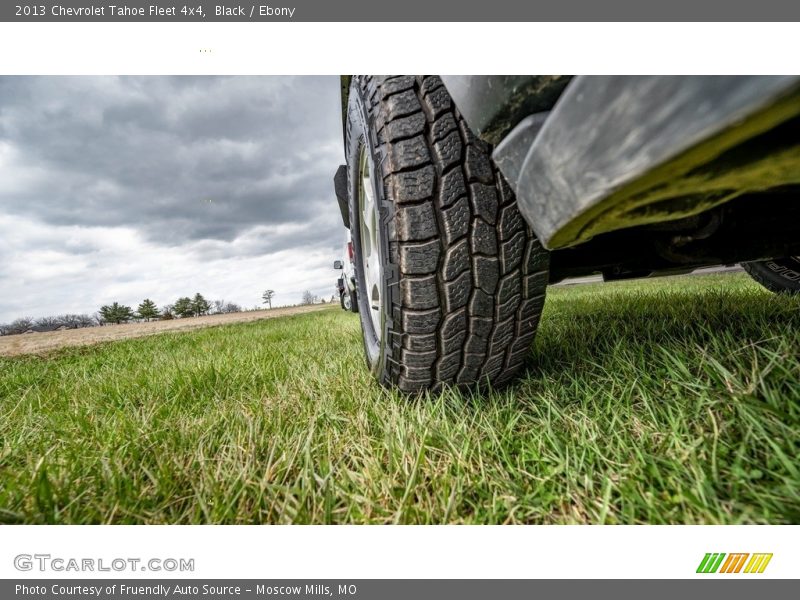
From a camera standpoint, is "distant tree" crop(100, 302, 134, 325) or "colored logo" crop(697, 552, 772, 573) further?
"distant tree" crop(100, 302, 134, 325)

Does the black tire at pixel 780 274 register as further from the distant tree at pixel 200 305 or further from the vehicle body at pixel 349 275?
the distant tree at pixel 200 305

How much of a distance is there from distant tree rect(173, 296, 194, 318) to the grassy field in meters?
61.7

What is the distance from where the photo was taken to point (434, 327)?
0.88 metres

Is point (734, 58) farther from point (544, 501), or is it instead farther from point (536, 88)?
point (544, 501)

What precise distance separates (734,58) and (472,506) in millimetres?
687

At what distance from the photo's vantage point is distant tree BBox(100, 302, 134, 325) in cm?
Answer: 4775

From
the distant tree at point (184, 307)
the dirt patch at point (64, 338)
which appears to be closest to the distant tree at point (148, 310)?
the distant tree at point (184, 307)

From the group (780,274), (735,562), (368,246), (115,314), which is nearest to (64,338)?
(368,246)

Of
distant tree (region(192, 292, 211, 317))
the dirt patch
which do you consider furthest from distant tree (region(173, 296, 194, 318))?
the dirt patch

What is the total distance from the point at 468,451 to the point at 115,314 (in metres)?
61.3

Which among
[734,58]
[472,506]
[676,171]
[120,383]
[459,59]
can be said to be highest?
[459,59]

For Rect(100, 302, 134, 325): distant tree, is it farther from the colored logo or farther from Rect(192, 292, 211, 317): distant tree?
the colored logo

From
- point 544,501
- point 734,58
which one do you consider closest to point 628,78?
point 734,58

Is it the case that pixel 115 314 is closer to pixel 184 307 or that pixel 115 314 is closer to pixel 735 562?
pixel 184 307
